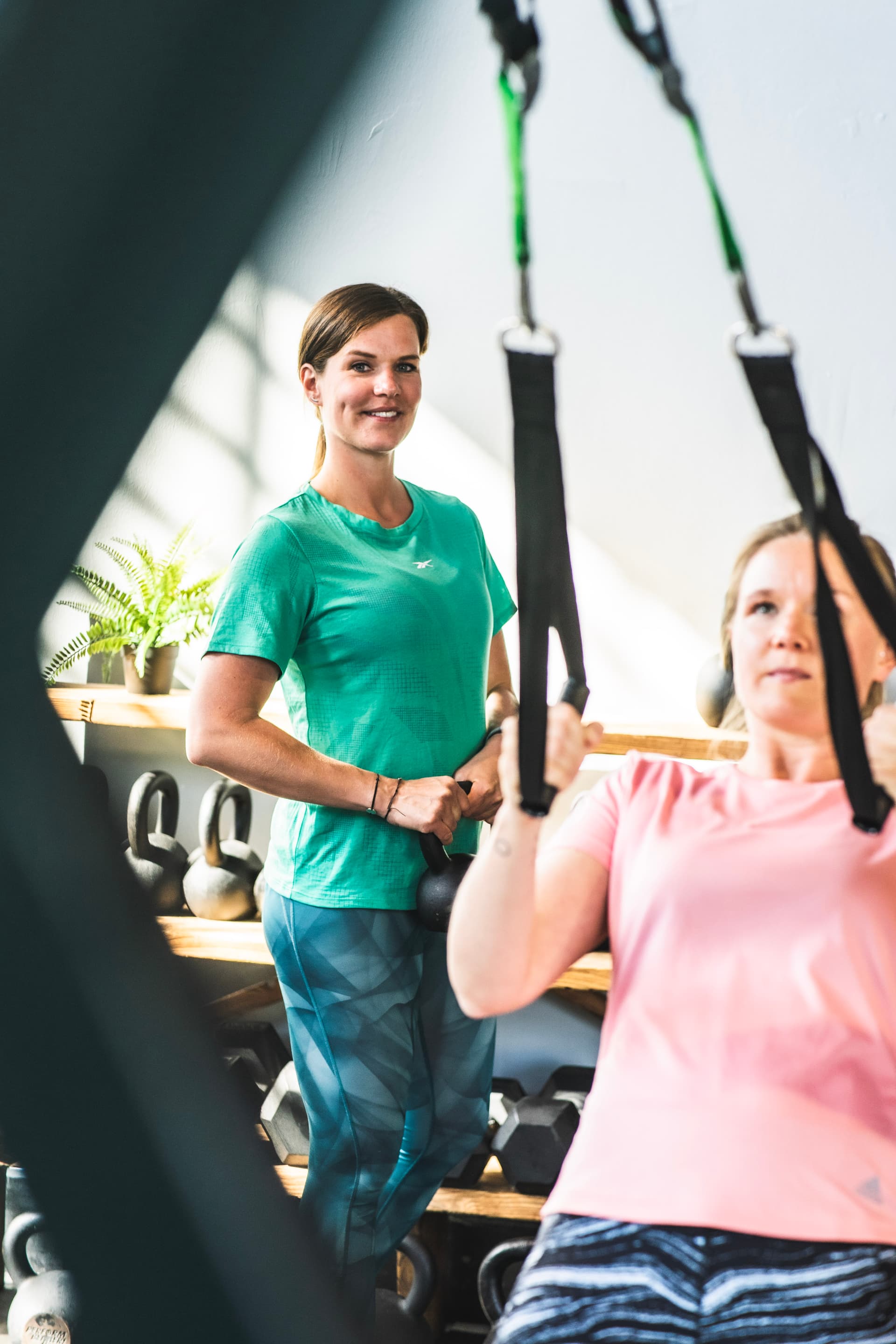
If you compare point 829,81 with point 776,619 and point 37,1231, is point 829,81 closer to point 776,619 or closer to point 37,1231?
point 776,619

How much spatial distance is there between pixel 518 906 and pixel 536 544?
27 cm

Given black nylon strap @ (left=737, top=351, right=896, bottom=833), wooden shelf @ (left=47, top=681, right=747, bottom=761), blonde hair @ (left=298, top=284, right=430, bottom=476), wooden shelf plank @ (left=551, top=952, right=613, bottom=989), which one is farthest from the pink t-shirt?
wooden shelf plank @ (left=551, top=952, right=613, bottom=989)

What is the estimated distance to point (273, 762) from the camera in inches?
51.0

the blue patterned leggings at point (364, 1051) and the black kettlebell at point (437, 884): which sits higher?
the black kettlebell at point (437, 884)

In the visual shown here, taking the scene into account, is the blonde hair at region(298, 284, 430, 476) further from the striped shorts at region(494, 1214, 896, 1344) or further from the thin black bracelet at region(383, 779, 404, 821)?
the striped shorts at region(494, 1214, 896, 1344)

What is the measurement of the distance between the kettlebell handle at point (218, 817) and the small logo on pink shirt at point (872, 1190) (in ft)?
5.07

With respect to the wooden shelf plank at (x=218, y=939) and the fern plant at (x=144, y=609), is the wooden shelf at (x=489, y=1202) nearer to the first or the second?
the wooden shelf plank at (x=218, y=939)

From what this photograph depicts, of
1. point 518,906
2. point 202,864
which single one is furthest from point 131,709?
point 518,906

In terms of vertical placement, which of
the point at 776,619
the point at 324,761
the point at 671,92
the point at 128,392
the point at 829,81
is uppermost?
the point at 829,81

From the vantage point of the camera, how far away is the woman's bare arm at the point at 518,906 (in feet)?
2.71

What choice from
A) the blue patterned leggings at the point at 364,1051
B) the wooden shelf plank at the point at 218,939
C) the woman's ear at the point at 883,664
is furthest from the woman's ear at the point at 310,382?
the wooden shelf plank at the point at 218,939

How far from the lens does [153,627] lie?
241 cm

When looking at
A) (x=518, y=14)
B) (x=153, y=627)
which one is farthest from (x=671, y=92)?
(x=153, y=627)

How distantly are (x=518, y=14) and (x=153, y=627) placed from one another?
5.82 feet
